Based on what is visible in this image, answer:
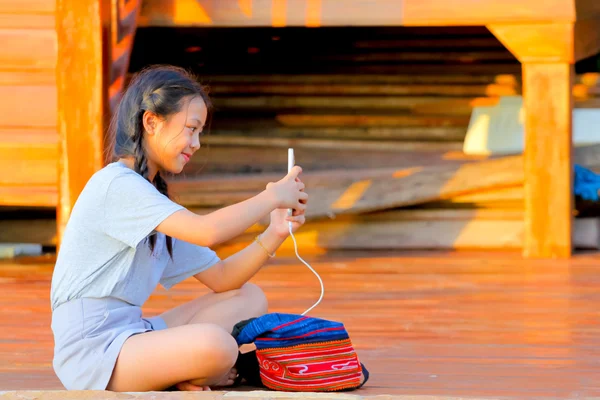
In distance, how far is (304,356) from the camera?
3348mm

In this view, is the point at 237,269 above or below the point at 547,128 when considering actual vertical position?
below

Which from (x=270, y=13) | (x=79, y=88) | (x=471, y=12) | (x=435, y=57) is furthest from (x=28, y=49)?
(x=435, y=57)

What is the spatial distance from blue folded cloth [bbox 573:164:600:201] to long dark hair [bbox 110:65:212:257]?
14.8 feet

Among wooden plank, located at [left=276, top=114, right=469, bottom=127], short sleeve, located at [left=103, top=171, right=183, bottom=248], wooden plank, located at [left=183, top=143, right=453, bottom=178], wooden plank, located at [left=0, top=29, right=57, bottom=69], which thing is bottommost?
wooden plank, located at [left=183, top=143, right=453, bottom=178]

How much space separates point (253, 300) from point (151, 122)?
0.83m

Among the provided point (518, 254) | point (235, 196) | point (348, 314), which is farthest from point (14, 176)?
point (518, 254)

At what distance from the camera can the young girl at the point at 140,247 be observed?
3191 mm

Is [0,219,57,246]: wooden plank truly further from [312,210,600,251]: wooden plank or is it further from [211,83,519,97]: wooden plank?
[211,83,519,97]: wooden plank

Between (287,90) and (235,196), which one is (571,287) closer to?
(235,196)

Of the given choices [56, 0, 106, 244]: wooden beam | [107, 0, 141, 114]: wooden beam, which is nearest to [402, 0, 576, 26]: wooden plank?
[107, 0, 141, 114]: wooden beam

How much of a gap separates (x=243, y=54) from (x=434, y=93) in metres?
2.09

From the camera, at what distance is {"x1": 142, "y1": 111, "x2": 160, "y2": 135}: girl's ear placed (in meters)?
3.35

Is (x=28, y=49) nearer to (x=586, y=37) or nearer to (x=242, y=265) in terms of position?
(x=242, y=265)

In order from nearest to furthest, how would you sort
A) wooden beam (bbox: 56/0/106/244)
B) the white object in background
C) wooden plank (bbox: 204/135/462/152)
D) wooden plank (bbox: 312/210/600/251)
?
wooden beam (bbox: 56/0/106/244) → wooden plank (bbox: 312/210/600/251) → the white object in background → wooden plank (bbox: 204/135/462/152)
